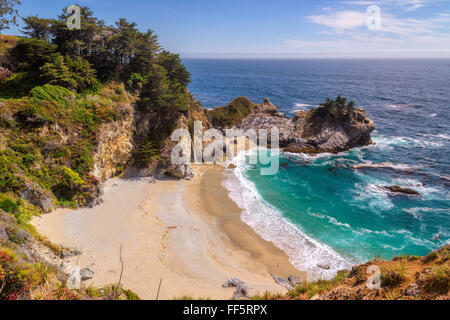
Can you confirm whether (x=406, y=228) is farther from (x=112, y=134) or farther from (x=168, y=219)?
(x=112, y=134)

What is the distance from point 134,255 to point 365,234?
22758 mm

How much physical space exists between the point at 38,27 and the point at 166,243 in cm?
3305

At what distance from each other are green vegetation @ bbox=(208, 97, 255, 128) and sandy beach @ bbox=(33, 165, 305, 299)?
28.0 m

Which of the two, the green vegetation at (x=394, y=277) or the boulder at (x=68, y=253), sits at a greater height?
the green vegetation at (x=394, y=277)

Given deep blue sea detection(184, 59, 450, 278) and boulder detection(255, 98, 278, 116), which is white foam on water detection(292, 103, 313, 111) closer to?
boulder detection(255, 98, 278, 116)

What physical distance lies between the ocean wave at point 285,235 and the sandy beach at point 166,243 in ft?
3.08

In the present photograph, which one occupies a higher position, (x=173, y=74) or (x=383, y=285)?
(x=173, y=74)

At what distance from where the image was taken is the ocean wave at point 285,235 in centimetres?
2096

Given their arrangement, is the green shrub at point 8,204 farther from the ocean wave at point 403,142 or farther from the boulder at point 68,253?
the ocean wave at point 403,142

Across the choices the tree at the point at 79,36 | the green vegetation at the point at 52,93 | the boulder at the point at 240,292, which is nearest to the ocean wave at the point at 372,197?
the boulder at the point at 240,292

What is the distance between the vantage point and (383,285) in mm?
9703

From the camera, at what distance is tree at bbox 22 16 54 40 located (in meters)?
30.6

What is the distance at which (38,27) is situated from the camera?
103 feet
